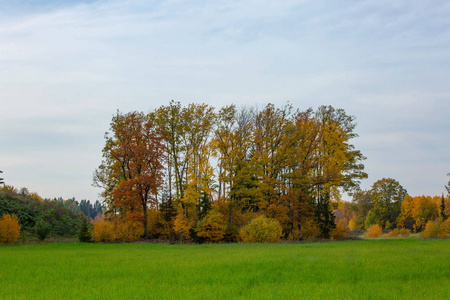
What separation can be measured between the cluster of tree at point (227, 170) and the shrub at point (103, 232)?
2557 millimetres

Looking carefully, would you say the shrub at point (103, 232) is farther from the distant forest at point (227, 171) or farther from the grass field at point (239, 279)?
the grass field at point (239, 279)

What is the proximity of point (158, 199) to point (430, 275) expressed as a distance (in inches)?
1349

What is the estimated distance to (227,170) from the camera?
39531 millimetres

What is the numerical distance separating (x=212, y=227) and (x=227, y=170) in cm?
624

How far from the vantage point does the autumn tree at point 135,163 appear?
39.7 metres

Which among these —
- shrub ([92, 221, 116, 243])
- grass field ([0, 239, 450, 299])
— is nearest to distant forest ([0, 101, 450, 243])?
shrub ([92, 221, 116, 243])

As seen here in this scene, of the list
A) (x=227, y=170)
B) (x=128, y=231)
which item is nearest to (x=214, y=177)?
(x=227, y=170)

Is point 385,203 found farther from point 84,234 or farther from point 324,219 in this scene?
point 84,234

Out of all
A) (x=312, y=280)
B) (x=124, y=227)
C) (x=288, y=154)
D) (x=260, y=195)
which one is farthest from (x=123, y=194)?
(x=312, y=280)

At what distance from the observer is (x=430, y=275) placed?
13281 millimetres

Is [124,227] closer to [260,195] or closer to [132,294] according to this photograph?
[260,195]

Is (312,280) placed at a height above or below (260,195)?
below

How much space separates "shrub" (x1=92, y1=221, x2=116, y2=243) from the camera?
3731cm

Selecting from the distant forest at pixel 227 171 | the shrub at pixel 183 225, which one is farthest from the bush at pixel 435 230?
the shrub at pixel 183 225
